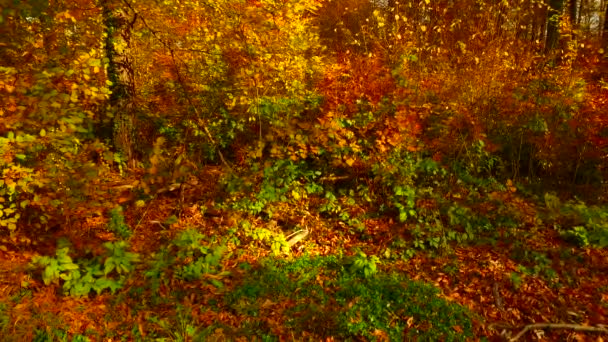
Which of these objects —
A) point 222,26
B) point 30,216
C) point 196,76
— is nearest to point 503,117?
point 222,26

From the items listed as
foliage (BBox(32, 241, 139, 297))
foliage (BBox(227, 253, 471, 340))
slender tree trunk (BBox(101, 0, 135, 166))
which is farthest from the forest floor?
slender tree trunk (BBox(101, 0, 135, 166))

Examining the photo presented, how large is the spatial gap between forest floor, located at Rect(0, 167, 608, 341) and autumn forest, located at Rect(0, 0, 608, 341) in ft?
0.09

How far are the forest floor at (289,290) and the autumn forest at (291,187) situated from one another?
0.09 feet

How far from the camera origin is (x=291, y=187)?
25.4 ft

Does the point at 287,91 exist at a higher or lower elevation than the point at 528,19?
lower

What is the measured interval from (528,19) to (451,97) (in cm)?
764

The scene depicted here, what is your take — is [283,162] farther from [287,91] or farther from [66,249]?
[66,249]

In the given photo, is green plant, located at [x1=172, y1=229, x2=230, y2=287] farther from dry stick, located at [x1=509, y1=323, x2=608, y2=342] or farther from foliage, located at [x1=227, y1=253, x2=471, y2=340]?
dry stick, located at [x1=509, y1=323, x2=608, y2=342]

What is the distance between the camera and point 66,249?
5406 mm

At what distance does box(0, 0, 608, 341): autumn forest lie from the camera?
17.2ft

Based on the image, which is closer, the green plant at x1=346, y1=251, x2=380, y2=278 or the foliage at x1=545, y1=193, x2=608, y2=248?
the green plant at x1=346, y1=251, x2=380, y2=278

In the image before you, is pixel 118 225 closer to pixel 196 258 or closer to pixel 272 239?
pixel 196 258

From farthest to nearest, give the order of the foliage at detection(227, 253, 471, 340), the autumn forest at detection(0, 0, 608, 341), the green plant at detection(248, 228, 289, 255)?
1. the green plant at detection(248, 228, 289, 255)
2. the autumn forest at detection(0, 0, 608, 341)
3. the foliage at detection(227, 253, 471, 340)

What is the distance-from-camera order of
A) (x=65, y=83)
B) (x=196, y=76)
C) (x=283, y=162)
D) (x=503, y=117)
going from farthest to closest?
(x=196, y=76) → (x=503, y=117) → (x=283, y=162) → (x=65, y=83)
